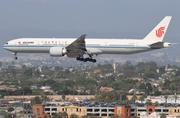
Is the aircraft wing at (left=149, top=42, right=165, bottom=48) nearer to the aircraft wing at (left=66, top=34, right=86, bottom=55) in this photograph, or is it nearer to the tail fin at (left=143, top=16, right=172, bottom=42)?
the tail fin at (left=143, top=16, right=172, bottom=42)

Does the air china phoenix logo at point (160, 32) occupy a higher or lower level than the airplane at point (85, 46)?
higher

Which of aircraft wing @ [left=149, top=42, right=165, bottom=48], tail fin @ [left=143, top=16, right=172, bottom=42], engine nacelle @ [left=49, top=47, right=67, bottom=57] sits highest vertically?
tail fin @ [left=143, top=16, right=172, bottom=42]

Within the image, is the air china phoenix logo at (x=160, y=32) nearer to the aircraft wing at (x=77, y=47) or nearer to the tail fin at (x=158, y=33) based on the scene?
the tail fin at (x=158, y=33)

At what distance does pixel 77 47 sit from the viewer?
317 feet

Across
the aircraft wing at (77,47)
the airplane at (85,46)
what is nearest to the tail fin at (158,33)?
the airplane at (85,46)

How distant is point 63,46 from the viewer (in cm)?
9862

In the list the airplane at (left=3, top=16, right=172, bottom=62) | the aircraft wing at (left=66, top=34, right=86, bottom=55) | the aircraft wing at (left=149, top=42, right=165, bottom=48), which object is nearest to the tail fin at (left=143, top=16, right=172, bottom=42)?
the airplane at (left=3, top=16, right=172, bottom=62)

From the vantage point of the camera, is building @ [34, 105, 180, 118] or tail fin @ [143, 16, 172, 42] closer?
tail fin @ [143, 16, 172, 42]

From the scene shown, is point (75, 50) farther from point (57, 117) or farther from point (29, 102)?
point (29, 102)

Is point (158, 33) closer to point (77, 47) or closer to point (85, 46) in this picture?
point (85, 46)

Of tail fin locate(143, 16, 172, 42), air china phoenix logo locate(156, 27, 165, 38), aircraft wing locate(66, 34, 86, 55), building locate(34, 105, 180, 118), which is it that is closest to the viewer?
aircraft wing locate(66, 34, 86, 55)

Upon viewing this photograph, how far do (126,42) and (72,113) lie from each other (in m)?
53.3

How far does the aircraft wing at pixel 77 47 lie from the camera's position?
96.2 meters

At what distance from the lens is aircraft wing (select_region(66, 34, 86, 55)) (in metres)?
96.2
